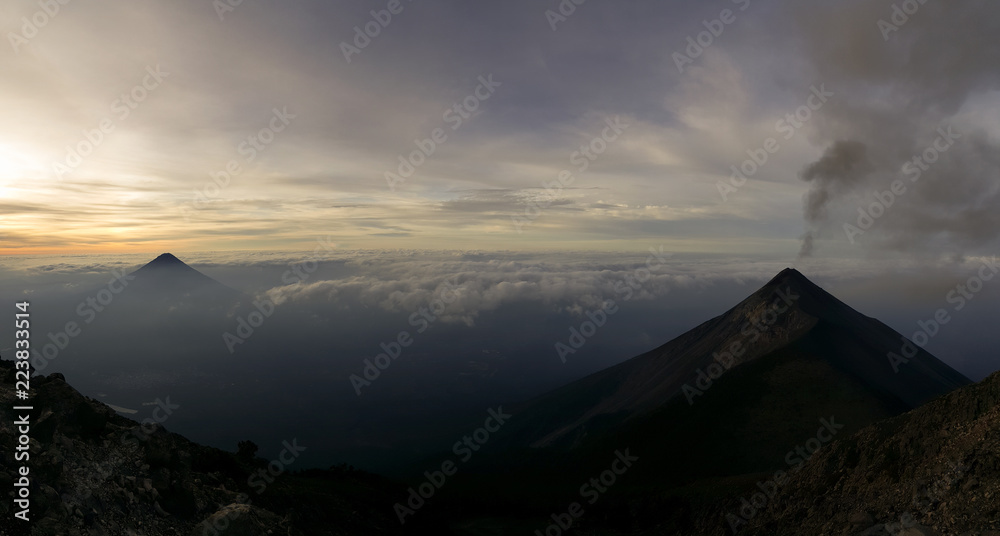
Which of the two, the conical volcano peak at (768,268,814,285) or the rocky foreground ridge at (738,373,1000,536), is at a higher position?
the conical volcano peak at (768,268,814,285)

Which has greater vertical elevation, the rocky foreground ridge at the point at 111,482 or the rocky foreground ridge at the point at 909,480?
the rocky foreground ridge at the point at 111,482

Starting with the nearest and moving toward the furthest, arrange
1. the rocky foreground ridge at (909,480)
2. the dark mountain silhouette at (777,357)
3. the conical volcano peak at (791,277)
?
the rocky foreground ridge at (909,480), the dark mountain silhouette at (777,357), the conical volcano peak at (791,277)

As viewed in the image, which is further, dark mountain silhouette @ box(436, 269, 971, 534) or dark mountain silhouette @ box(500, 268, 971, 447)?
dark mountain silhouette @ box(500, 268, 971, 447)

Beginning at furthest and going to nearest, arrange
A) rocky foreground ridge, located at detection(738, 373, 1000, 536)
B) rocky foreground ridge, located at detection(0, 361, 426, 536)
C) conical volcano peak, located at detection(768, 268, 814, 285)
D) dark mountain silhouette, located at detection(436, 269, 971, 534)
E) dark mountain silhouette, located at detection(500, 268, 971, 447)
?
conical volcano peak, located at detection(768, 268, 814, 285) → dark mountain silhouette, located at detection(500, 268, 971, 447) → dark mountain silhouette, located at detection(436, 269, 971, 534) → rocky foreground ridge, located at detection(738, 373, 1000, 536) → rocky foreground ridge, located at detection(0, 361, 426, 536)

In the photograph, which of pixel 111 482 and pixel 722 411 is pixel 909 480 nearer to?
pixel 111 482

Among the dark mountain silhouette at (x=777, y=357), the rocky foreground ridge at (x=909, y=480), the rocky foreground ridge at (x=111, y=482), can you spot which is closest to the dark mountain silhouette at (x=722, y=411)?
the dark mountain silhouette at (x=777, y=357)

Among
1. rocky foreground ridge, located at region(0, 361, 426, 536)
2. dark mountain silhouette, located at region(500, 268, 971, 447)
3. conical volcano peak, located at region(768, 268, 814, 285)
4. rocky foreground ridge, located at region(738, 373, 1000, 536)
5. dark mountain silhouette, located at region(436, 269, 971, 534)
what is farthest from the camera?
conical volcano peak, located at region(768, 268, 814, 285)

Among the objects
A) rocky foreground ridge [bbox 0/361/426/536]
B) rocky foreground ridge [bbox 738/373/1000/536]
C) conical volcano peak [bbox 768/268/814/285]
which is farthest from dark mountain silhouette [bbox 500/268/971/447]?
rocky foreground ridge [bbox 0/361/426/536]

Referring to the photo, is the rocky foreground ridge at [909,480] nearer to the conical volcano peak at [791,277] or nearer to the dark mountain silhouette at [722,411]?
the dark mountain silhouette at [722,411]

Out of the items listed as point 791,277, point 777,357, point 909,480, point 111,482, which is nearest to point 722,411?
point 777,357

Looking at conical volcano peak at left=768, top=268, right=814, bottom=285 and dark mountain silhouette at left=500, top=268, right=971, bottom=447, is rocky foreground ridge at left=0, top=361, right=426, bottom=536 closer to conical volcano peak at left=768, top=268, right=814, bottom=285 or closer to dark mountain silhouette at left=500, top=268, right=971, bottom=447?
dark mountain silhouette at left=500, top=268, right=971, bottom=447

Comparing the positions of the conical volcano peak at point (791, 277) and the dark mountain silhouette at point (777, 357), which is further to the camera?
the conical volcano peak at point (791, 277)

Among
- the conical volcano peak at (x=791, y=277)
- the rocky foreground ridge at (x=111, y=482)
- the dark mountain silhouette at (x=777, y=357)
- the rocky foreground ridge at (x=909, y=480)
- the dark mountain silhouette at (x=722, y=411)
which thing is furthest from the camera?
the conical volcano peak at (x=791, y=277)

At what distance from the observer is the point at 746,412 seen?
116 meters
